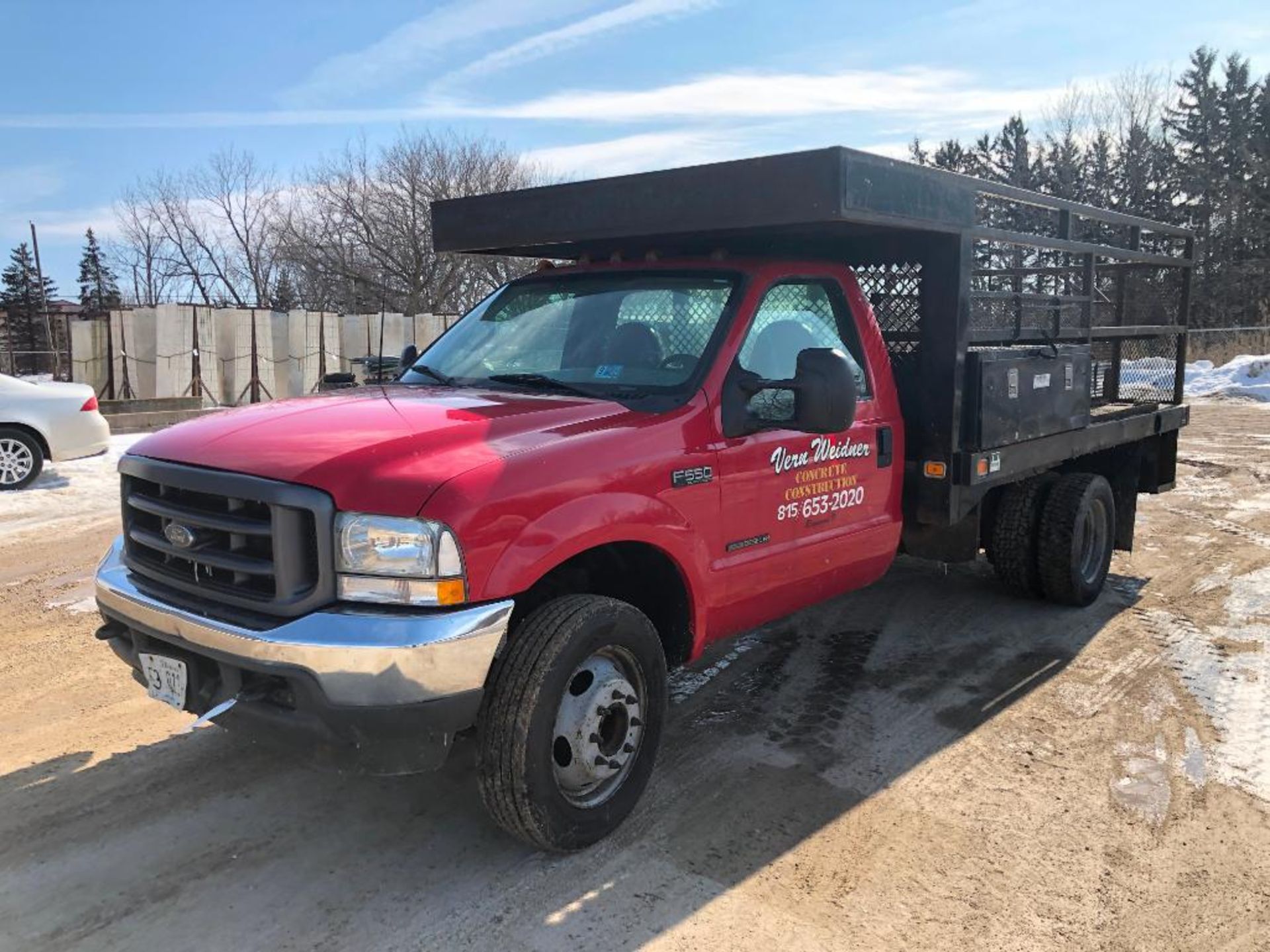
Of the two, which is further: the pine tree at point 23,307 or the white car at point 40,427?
the pine tree at point 23,307

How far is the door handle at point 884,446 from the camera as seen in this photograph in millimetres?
4566

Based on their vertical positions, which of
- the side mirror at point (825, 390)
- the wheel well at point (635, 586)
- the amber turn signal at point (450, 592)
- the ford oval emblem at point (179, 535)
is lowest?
the wheel well at point (635, 586)

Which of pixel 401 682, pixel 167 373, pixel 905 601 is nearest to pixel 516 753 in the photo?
pixel 401 682

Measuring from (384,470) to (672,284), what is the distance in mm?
1797

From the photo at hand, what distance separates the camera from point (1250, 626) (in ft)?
18.5

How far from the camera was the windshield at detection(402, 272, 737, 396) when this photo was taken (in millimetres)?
3887

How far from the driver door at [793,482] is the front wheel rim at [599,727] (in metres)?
0.61

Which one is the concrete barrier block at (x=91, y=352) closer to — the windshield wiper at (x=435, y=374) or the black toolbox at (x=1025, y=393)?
the windshield wiper at (x=435, y=374)

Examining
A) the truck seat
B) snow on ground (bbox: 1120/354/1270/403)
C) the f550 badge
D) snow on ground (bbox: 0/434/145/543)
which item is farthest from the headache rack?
snow on ground (bbox: 1120/354/1270/403)

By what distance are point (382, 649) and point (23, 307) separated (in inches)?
2196

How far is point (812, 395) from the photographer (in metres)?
3.54

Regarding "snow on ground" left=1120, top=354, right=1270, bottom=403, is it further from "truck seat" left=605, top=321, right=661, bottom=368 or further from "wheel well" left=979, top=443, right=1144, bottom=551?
"truck seat" left=605, top=321, right=661, bottom=368

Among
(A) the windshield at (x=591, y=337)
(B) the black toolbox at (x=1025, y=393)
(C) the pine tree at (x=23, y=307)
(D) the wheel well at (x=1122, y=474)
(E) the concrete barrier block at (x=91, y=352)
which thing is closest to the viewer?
(A) the windshield at (x=591, y=337)

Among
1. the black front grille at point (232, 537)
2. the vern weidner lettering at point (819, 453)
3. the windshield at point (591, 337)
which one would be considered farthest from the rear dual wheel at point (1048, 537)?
the black front grille at point (232, 537)
